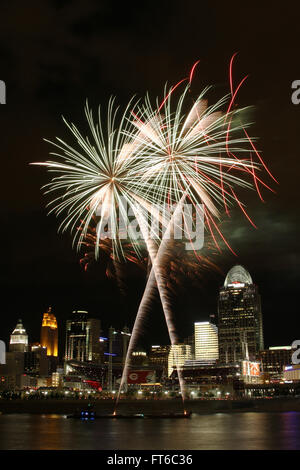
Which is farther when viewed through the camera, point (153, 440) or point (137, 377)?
point (137, 377)

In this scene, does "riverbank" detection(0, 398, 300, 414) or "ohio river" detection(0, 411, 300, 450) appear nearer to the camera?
"ohio river" detection(0, 411, 300, 450)

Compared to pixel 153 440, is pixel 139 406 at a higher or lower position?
lower

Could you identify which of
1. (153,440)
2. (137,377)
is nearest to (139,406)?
(137,377)

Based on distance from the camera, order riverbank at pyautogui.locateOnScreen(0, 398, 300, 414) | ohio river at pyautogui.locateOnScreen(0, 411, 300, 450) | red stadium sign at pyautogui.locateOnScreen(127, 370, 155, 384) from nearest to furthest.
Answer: ohio river at pyautogui.locateOnScreen(0, 411, 300, 450)
riverbank at pyautogui.locateOnScreen(0, 398, 300, 414)
red stadium sign at pyautogui.locateOnScreen(127, 370, 155, 384)

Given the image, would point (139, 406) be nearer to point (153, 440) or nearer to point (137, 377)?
point (137, 377)

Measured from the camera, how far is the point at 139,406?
297ft

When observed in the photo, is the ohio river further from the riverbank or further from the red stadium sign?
the red stadium sign

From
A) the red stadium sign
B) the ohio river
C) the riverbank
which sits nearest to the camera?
the ohio river

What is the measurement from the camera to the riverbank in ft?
293

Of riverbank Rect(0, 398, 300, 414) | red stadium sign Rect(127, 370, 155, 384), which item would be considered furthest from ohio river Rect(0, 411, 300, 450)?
red stadium sign Rect(127, 370, 155, 384)

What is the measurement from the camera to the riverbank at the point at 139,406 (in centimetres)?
8944
